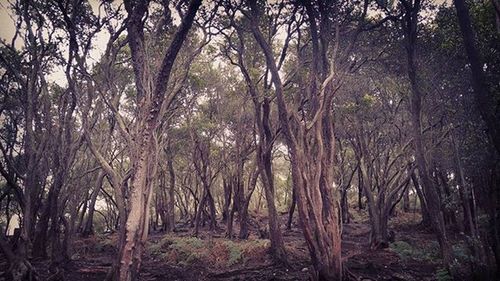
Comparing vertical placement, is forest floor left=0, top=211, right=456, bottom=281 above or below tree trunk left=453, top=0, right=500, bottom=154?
below

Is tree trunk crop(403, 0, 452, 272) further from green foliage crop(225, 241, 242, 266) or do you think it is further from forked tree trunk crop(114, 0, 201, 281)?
green foliage crop(225, 241, 242, 266)

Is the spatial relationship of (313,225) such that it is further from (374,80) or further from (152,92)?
(374,80)

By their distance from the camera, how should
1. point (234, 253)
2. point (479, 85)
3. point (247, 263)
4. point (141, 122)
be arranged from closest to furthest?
point (479, 85)
point (141, 122)
point (247, 263)
point (234, 253)

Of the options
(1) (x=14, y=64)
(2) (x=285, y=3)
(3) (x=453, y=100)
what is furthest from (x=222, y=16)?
(3) (x=453, y=100)

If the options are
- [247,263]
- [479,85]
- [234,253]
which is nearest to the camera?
[479,85]

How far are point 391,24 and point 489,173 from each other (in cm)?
728

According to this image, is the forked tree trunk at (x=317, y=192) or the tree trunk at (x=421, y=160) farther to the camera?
the tree trunk at (x=421, y=160)

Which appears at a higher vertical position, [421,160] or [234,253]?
[421,160]

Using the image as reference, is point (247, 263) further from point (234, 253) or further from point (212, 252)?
point (212, 252)

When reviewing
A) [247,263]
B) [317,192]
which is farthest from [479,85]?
[247,263]

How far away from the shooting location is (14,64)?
12477 mm

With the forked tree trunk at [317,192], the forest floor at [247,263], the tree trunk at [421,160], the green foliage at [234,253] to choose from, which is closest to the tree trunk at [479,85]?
the tree trunk at [421,160]

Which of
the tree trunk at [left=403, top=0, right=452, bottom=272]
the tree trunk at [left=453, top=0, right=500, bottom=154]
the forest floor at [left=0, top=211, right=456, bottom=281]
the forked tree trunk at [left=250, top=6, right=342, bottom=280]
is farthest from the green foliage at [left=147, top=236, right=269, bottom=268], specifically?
the tree trunk at [left=453, top=0, right=500, bottom=154]

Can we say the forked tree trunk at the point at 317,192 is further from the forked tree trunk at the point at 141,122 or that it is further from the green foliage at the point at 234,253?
the green foliage at the point at 234,253
